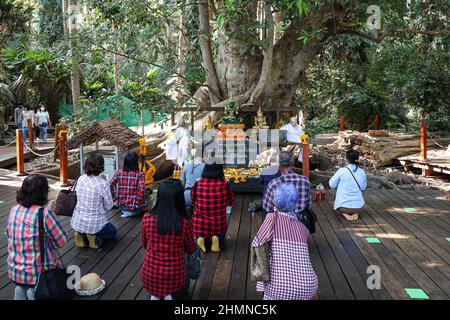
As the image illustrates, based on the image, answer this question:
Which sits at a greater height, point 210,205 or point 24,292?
point 210,205

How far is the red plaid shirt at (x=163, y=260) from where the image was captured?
3.48m

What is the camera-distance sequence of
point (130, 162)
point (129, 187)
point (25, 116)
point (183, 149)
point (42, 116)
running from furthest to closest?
point (42, 116) < point (25, 116) < point (183, 149) < point (129, 187) < point (130, 162)

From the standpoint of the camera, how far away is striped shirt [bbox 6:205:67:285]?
11.0 feet

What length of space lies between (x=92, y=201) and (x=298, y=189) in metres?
2.20

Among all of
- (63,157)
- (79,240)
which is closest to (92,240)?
(79,240)

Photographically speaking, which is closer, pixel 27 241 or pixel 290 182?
pixel 27 241

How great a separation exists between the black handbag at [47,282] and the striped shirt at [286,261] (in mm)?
1473

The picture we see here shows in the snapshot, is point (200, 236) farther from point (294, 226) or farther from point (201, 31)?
point (201, 31)

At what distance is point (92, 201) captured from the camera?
16.5 ft

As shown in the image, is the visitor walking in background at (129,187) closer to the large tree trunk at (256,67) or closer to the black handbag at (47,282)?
the black handbag at (47,282)

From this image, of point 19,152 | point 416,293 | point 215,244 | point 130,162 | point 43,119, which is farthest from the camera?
point 43,119

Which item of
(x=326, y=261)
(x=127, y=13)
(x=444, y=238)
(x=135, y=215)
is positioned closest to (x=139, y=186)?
(x=135, y=215)

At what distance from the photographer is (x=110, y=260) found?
16.0 ft

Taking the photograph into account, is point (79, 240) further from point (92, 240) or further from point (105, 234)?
point (105, 234)
